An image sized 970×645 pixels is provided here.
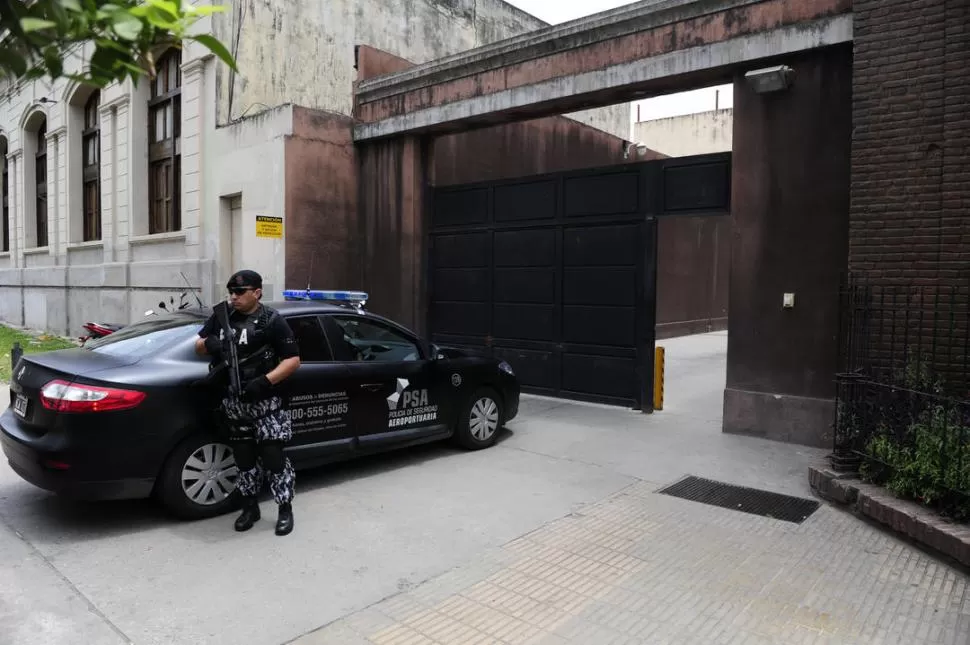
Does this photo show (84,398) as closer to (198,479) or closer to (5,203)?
(198,479)

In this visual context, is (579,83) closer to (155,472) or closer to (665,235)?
(155,472)

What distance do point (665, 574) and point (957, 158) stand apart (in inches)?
186

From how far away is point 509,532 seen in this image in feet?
16.0

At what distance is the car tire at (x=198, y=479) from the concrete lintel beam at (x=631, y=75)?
21.3 feet

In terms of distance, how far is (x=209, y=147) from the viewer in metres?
13.0

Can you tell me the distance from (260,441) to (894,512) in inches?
176

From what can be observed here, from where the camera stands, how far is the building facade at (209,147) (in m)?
11.6

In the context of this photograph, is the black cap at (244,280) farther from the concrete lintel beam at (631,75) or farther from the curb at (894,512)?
the concrete lintel beam at (631,75)

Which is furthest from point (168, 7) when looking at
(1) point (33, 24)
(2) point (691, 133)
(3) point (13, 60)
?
(2) point (691, 133)

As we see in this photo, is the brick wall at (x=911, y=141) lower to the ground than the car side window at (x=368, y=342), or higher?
higher

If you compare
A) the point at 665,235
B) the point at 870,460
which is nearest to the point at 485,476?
the point at 870,460

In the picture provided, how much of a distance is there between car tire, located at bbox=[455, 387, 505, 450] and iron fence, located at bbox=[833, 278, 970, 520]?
3.27 m

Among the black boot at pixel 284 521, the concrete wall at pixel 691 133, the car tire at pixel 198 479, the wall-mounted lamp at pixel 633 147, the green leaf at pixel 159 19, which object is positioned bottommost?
the black boot at pixel 284 521

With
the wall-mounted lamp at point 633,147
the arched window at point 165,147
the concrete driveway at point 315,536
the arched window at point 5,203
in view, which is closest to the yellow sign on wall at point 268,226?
the concrete driveway at point 315,536
